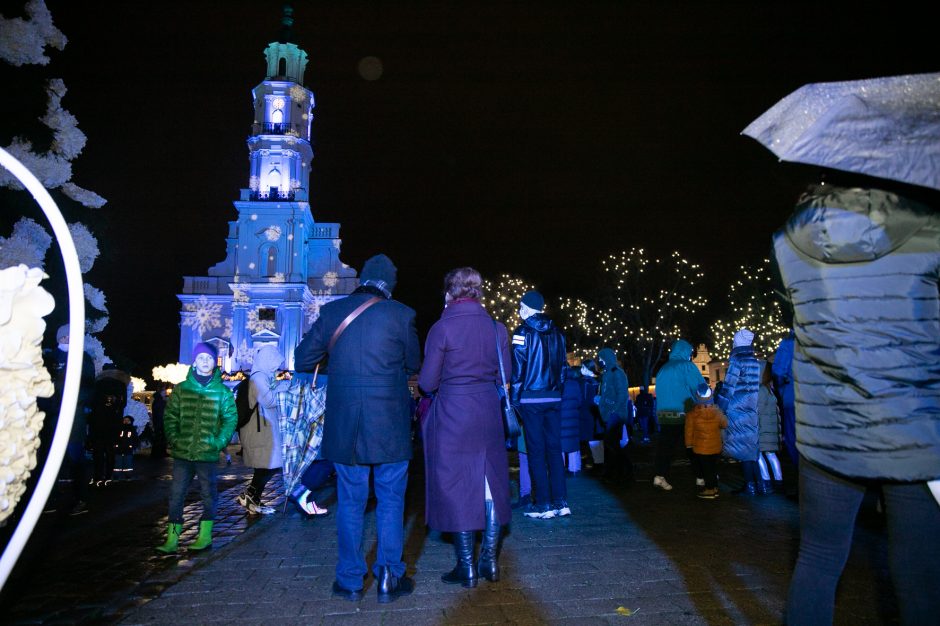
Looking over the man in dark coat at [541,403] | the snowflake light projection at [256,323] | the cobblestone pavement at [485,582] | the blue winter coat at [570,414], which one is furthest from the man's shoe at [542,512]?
the snowflake light projection at [256,323]

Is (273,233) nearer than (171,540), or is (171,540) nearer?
(171,540)

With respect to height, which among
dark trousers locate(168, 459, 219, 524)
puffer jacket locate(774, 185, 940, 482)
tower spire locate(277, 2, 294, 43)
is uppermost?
tower spire locate(277, 2, 294, 43)

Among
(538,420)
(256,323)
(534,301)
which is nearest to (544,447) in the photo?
(538,420)

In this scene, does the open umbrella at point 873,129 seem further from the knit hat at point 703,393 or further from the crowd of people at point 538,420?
the knit hat at point 703,393

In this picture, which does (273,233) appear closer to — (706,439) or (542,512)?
(706,439)

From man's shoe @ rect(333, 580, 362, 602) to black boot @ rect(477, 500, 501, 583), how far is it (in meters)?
0.83

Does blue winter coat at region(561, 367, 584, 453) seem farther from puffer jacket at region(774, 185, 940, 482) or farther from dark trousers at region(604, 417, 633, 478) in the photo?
puffer jacket at region(774, 185, 940, 482)

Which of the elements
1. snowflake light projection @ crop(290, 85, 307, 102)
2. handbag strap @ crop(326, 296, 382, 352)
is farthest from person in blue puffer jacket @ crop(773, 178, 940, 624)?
snowflake light projection @ crop(290, 85, 307, 102)

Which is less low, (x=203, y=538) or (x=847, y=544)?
(x=847, y=544)

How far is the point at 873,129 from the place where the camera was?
198 cm

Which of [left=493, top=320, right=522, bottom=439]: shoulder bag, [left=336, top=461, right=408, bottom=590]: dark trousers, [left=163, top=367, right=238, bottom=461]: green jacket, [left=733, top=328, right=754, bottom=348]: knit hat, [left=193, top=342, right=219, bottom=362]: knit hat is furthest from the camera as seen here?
[left=733, top=328, right=754, bottom=348]: knit hat

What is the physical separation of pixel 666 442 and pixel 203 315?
167 ft

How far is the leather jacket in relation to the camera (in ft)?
19.8

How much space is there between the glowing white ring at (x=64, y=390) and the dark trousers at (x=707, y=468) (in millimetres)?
6825
